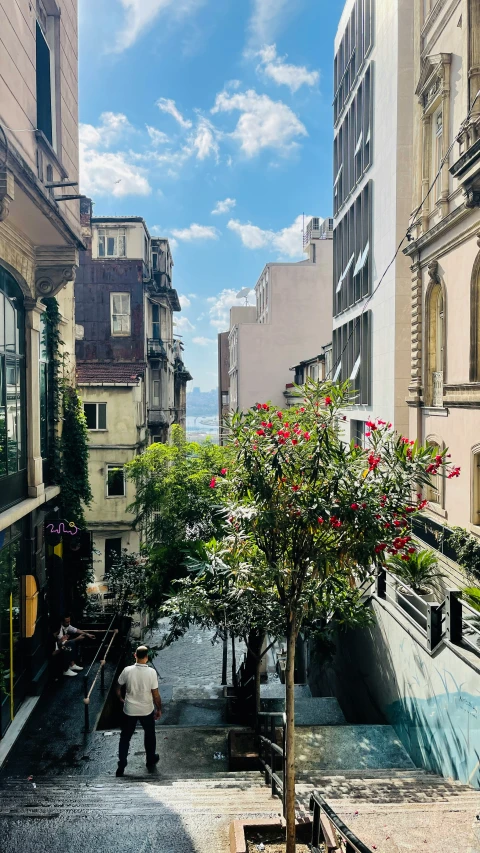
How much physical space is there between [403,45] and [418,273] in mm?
7806

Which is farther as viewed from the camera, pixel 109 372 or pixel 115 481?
pixel 109 372

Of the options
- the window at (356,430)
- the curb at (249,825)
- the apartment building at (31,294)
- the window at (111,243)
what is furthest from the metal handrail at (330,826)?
the window at (111,243)

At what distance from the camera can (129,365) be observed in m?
29.9

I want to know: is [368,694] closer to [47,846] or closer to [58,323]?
[47,846]

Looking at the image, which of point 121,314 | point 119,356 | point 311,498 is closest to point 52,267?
point 311,498

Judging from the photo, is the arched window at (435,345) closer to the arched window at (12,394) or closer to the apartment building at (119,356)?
the arched window at (12,394)

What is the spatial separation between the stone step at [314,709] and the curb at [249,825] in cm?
623

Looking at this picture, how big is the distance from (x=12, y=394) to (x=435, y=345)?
11.6 meters

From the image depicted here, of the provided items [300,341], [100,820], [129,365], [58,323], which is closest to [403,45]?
[58,323]

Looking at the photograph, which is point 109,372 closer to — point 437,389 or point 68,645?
point 437,389

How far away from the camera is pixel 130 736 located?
8.07 meters

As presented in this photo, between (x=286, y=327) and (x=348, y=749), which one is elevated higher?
(x=286, y=327)

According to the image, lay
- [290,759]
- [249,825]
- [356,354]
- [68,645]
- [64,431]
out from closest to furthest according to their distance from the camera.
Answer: [290,759]
[249,825]
[68,645]
[64,431]
[356,354]

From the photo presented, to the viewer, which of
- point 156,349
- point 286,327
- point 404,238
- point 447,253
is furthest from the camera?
point 286,327
